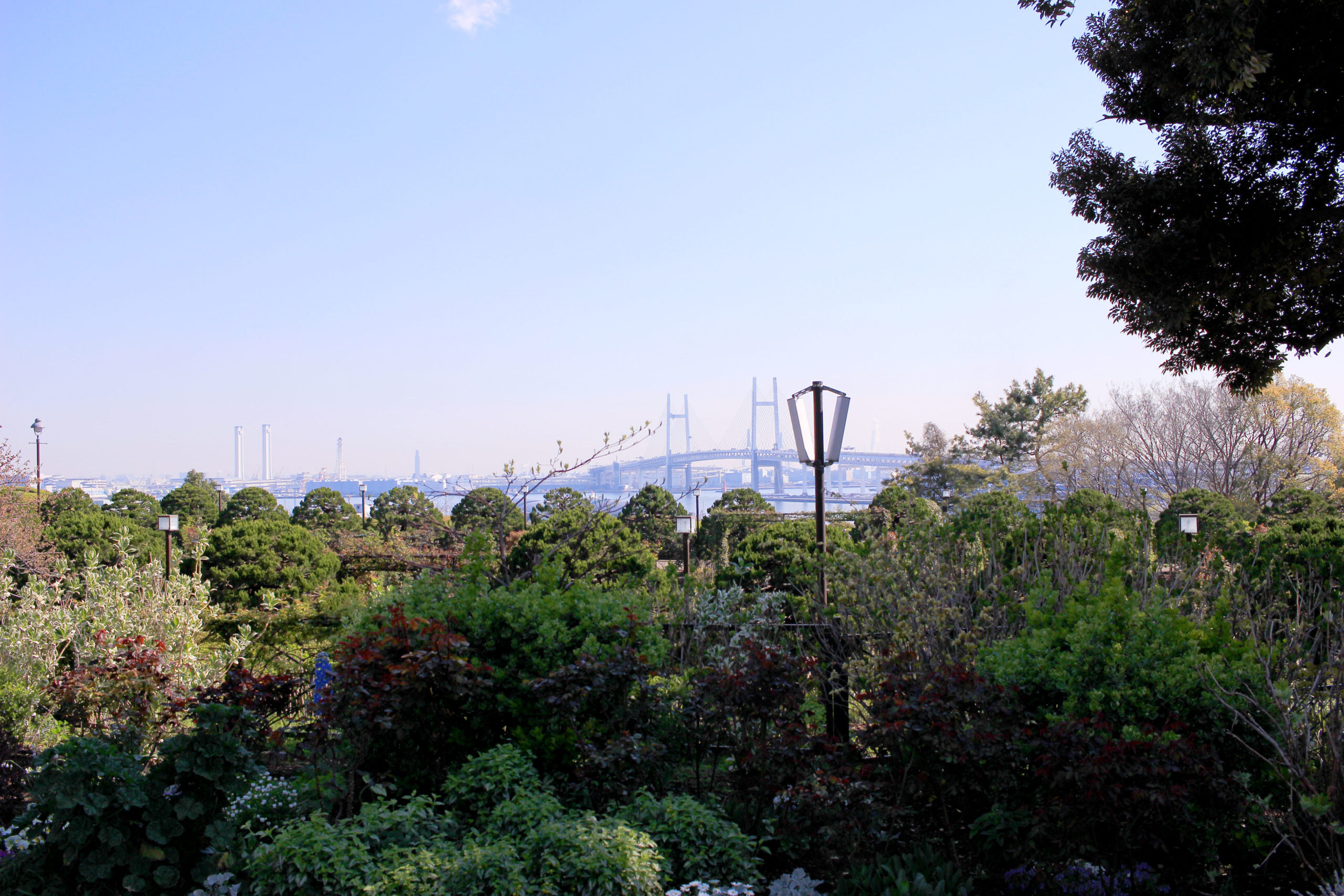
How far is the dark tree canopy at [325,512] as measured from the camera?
2078 centimetres

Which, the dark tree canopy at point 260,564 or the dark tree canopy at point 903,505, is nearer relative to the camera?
the dark tree canopy at point 903,505

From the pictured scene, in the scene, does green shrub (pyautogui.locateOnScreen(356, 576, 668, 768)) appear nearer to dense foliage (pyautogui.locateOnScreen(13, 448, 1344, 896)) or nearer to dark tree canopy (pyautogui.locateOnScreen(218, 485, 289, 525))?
dense foliage (pyautogui.locateOnScreen(13, 448, 1344, 896))

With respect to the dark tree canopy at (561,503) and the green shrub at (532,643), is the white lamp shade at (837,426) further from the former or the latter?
the dark tree canopy at (561,503)

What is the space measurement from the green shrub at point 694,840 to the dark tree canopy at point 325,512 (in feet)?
63.6

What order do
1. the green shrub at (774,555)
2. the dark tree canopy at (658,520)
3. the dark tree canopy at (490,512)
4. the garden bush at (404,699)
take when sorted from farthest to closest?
the dark tree canopy at (658,520)
the green shrub at (774,555)
the dark tree canopy at (490,512)
the garden bush at (404,699)

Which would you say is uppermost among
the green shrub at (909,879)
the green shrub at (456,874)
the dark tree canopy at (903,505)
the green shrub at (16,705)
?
the dark tree canopy at (903,505)

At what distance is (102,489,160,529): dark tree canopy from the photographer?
20.1 m

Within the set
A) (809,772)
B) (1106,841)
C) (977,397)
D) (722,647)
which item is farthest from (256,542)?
(977,397)

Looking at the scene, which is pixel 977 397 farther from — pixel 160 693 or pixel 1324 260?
pixel 160 693

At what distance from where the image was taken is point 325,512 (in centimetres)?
2141

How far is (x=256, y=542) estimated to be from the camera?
1204 centimetres

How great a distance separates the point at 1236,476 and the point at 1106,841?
2529 centimetres

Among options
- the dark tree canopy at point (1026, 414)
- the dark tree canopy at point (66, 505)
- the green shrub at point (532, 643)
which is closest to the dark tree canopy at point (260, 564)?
the dark tree canopy at point (66, 505)

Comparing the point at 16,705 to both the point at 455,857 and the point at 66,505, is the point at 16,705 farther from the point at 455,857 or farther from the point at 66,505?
the point at 66,505
